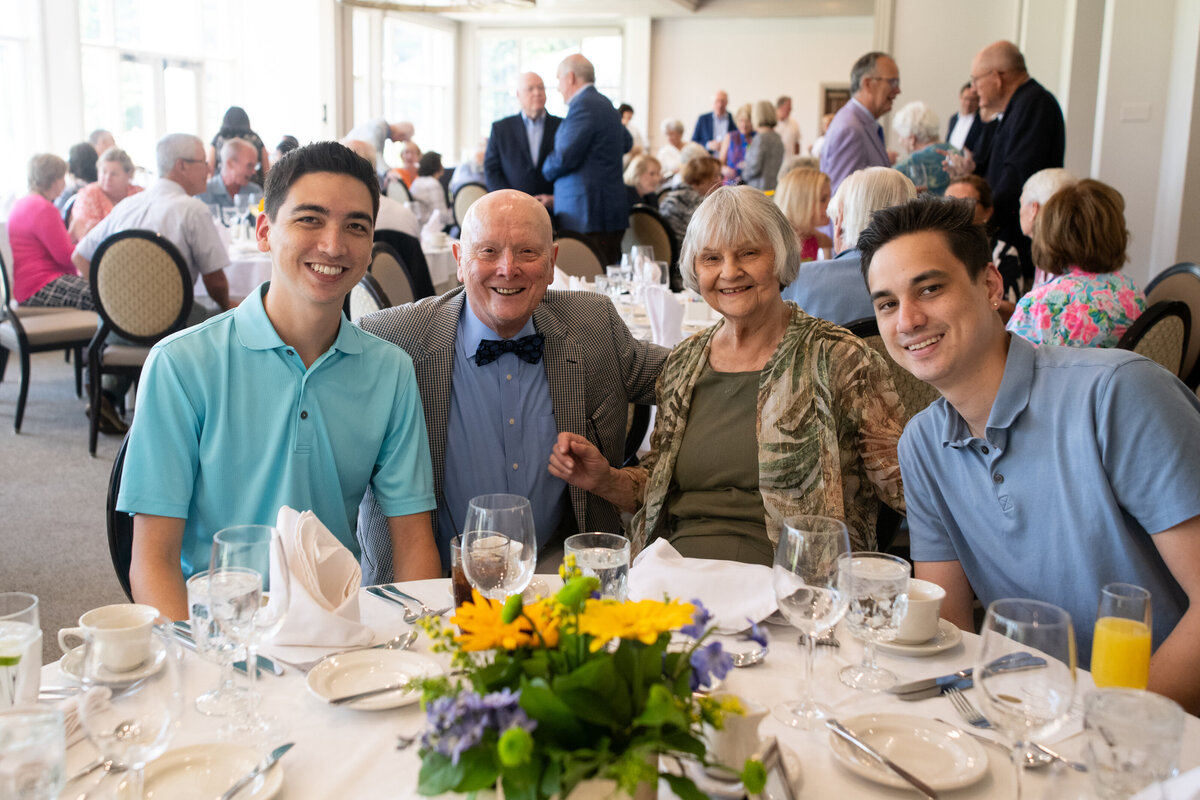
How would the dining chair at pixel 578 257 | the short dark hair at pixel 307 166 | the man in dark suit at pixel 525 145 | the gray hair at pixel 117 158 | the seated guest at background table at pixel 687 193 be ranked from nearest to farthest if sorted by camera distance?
the short dark hair at pixel 307 166 < the dining chair at pixel 578 257 < the gray hair at pixel 117 158 < the man in dark suit at pixel 525 145 < the seated guest at background table at pixel 687 193

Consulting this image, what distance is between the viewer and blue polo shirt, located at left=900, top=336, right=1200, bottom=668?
1528 mm

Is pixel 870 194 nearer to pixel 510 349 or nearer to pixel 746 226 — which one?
pixel 746 226

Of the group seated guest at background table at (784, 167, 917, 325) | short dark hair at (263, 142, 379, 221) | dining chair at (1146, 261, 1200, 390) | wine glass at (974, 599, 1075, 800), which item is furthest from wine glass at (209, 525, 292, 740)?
dining chair at (1146, 261, 1200, 390)

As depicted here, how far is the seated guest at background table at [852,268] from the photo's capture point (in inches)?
127

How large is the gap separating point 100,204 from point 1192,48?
687 centimetres

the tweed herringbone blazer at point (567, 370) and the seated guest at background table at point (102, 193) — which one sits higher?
the seated guest at background table at point (102, 193)

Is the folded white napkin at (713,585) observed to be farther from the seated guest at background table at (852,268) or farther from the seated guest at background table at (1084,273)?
the seated guest at background table at (1084,273)

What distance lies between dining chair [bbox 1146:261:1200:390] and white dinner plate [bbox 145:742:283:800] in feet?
10.2

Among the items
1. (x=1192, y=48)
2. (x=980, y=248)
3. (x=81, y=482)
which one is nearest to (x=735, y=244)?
(x=980, y=248)

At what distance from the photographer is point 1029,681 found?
979 mm

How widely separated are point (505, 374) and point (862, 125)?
3.97 m

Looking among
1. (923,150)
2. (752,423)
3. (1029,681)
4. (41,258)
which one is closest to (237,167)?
(41,258)

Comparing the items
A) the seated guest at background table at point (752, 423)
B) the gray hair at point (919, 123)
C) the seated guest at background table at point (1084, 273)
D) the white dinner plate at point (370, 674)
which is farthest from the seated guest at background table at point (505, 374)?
the gray hair at point (919, 123)

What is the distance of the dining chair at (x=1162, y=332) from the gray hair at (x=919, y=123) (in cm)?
342
